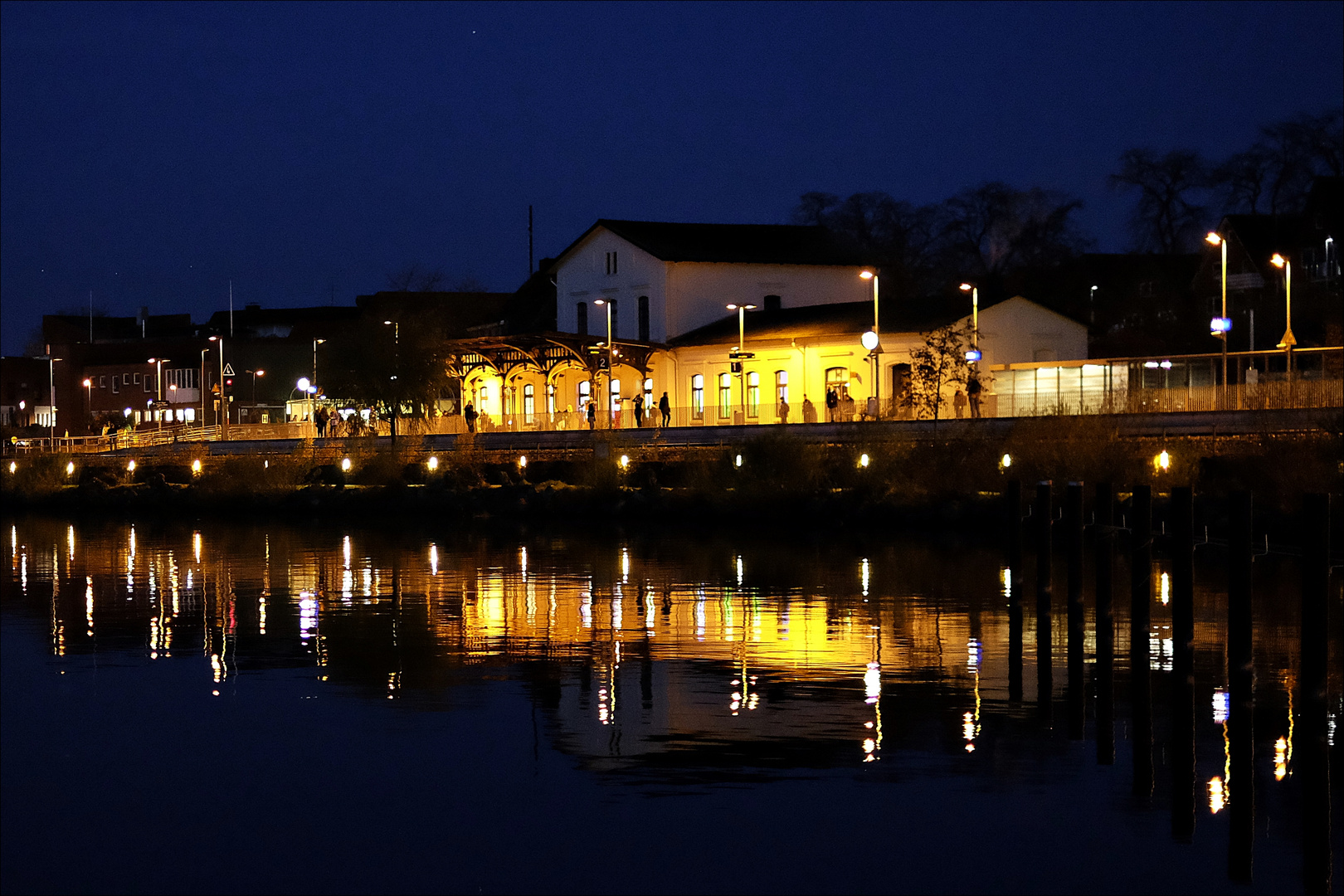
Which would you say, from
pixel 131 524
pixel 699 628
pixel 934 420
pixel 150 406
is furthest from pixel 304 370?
pixel 699 628

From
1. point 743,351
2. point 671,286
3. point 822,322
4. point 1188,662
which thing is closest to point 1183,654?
point 1188,662

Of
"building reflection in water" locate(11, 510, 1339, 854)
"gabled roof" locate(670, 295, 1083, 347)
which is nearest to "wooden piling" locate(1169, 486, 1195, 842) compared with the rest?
"building reflection in water" locate(11, 510, 1339, 854)

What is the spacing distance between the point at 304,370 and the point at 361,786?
312ft

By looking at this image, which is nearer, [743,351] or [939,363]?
[939,363]

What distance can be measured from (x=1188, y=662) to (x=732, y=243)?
58.4 meters

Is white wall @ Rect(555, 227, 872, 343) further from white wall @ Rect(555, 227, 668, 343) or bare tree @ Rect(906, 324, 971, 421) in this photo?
bare tree @ Rect(906, 324, 971, 421)

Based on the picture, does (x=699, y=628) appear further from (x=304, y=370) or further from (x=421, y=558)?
(x=304, y=370)

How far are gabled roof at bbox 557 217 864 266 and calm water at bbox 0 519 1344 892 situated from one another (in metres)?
42.1

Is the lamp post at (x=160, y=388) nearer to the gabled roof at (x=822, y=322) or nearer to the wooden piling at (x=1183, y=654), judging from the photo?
the gabled roof at (x=822, y=322)

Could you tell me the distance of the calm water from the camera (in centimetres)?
1209

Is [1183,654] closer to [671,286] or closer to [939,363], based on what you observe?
[939,363]

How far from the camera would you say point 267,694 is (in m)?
18.8

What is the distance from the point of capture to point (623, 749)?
15.3m

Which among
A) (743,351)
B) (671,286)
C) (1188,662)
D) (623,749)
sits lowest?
(623,749)
